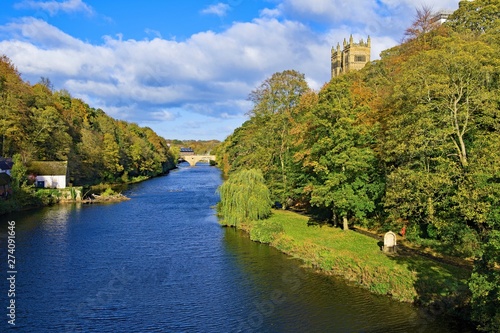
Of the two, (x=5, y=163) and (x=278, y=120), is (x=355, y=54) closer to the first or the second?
(x=278, y=120)

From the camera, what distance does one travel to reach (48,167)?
2387 inches

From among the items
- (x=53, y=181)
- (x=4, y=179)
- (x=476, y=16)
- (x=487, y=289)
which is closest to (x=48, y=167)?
(x=53, y=181)

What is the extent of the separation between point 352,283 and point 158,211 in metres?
30.5

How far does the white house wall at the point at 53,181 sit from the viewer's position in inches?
2356

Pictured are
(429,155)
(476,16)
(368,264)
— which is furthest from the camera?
(476,16)

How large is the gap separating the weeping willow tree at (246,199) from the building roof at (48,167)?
3242 centimetres

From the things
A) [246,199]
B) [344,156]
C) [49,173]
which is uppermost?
[344,156]

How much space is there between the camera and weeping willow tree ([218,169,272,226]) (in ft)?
125

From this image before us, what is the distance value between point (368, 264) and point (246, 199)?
52.6 ft

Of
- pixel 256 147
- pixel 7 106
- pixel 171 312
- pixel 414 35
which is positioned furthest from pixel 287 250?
pixel 7 106

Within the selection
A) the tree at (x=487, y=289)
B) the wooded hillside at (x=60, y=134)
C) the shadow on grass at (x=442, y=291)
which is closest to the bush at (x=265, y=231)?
the shadow on grass at (x=442, y=291)

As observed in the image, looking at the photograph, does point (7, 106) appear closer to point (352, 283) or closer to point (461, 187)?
point (352, 283)

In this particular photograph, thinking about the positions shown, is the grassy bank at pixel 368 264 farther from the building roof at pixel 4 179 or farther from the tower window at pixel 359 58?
the tower window at pixel 359 58

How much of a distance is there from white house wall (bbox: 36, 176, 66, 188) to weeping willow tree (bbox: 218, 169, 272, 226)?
3218 cm
